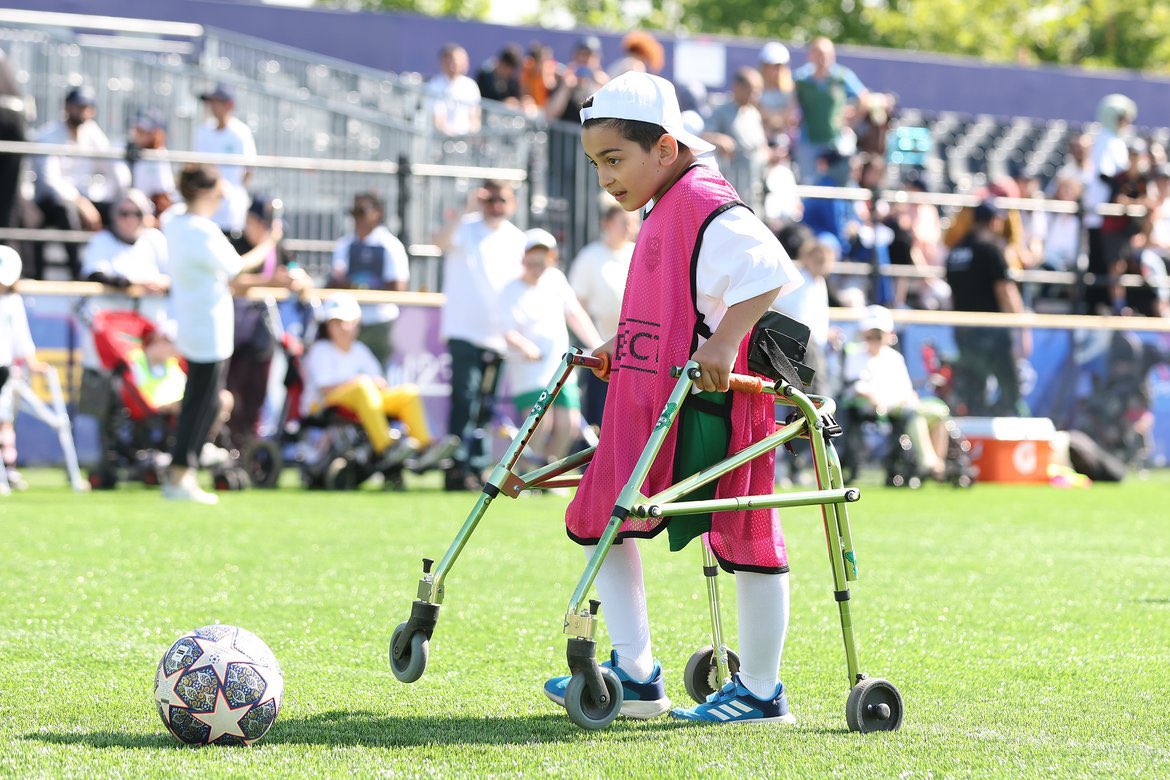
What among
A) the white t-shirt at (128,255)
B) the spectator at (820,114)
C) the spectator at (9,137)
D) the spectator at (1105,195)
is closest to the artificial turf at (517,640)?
the white t-shirt at (128,255)

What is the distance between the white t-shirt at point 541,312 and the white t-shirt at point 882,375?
295cm

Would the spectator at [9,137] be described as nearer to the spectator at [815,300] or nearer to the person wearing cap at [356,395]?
the person wearing cap at [356,395]

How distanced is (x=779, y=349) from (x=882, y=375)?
10074mm

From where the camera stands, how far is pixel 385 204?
15359 mm

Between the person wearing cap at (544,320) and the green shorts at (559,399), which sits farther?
the person wearing cap at (544,320)

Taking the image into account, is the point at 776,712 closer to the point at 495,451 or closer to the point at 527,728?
the point at 527,728

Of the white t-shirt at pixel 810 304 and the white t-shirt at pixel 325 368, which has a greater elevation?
the white t-shirt at pixel 810 304

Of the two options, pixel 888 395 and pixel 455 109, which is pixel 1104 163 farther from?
pixel 455 109

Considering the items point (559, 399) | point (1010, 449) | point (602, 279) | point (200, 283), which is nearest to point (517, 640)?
point (200, 283)

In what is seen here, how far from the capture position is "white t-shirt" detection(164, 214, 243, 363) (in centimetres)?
1127

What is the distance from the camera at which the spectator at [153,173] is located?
1488cm

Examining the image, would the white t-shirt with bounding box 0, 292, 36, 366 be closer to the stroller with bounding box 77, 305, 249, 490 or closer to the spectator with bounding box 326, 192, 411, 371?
the stroller with bounding box 77, 305, 249, 490

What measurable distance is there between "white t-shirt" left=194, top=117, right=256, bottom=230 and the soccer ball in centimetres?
1051

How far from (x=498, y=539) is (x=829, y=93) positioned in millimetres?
9454
